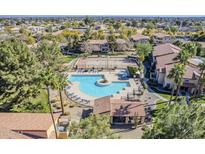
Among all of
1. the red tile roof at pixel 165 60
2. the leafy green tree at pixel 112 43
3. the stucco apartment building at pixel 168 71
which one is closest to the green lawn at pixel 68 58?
the leafy green tree at pixel 112 43

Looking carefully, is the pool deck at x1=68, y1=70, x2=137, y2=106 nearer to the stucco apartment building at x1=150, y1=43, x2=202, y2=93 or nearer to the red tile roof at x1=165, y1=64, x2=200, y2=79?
the stucco apartment building at x1=150, y1=43, x2=202, y2=93

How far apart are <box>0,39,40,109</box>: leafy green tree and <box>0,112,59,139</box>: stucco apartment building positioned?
478 centimetres

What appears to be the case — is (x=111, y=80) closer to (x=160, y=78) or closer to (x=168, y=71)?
(x=160, y=78)

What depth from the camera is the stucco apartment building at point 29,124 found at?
68.3ft

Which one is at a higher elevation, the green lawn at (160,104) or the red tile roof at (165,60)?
the red tile roof at (165,60)

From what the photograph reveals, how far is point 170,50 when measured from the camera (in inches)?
1925

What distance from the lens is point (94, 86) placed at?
131 ft

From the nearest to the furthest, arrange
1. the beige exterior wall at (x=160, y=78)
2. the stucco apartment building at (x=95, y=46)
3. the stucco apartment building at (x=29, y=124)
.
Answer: the stucco apartment building at (x=29, y=124)
the beige exterior wall at (x=160, y=78)
the stucco apartment building at (x=95, y=46)

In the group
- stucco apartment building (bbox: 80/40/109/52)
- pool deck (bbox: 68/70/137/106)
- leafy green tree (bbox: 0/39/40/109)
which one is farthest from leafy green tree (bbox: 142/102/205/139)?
stucco apartment building (bbox: 80/40/109/52)

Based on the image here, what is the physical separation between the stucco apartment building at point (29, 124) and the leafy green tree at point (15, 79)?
15.7 ft

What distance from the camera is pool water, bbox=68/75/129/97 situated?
37188 millimetres

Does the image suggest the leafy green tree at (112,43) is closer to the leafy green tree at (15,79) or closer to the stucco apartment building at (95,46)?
the stucco apartment building at (95,46)

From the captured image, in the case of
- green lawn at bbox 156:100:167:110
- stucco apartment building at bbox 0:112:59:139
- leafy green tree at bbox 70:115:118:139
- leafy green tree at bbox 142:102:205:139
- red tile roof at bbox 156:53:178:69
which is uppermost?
leafy green tree at bbox 142:102:205:139
